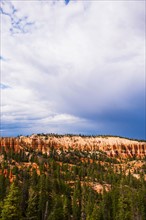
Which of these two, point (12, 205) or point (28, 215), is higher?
point (12, 205)

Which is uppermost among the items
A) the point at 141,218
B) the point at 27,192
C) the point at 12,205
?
the point at 12,205

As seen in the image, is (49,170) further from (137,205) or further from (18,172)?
(137,205)

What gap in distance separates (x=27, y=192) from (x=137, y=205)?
155 ft

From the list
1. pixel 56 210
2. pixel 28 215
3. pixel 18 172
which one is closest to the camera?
pixel 28 215

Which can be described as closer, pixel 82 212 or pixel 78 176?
pixel 82 212

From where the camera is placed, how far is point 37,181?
479 feet

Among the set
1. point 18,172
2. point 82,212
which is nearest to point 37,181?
point 18,172

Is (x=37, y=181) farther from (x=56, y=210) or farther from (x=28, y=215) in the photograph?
(x=28, y=215)

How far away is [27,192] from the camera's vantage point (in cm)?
12031

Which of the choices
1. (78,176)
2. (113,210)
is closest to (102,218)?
(113,210)

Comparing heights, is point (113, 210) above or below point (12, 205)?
below

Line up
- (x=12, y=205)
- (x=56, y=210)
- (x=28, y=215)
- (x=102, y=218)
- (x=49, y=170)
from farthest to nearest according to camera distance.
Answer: (x=49, y=170), (x=102, y=218), (x=56, y=210), (x=28, y=215), (x=12, y=205)

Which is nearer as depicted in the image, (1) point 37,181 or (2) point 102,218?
(2) point 102,218

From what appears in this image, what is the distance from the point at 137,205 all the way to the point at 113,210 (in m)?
12.0
